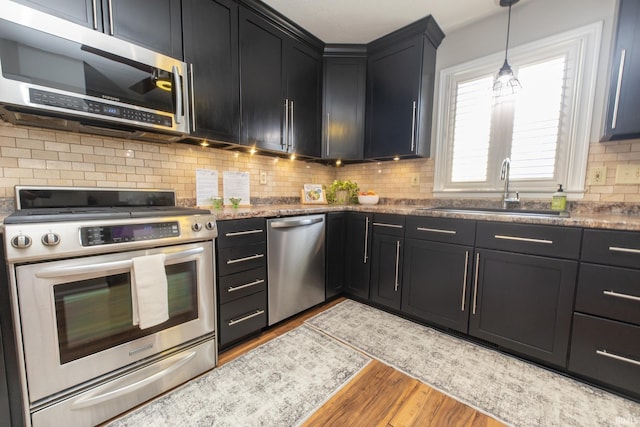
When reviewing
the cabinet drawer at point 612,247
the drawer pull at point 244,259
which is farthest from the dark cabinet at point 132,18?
the cabinet drawer at point 612,247

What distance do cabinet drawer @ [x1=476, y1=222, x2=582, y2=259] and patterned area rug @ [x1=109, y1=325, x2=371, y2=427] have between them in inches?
43.2

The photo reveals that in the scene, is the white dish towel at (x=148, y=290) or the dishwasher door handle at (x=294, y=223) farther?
the dishwasher door handle at (x=294, y=223)

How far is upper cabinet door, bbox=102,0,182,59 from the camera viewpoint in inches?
52.2

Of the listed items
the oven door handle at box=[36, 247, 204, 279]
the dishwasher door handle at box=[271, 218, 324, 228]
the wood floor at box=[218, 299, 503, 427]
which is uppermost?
the dishwasher door handle at box=[271, 218, 324, 228]

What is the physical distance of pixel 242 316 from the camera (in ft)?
5.57

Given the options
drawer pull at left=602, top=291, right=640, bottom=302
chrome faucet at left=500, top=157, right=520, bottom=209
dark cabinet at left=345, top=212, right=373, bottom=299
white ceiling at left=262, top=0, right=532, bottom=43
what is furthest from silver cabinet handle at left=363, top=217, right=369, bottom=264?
white ceiling at left=262, top=0, right=532, bottom=43

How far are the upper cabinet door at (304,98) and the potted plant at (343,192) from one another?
47cm

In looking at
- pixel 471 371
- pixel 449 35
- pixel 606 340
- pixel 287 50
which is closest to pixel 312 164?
pixel 287 50

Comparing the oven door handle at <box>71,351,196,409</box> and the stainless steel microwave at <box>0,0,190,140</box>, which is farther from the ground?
the stainless steel microwave at <box>0,0,190,140</box>

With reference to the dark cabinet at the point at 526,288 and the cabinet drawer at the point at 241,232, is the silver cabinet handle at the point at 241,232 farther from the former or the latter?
the dark cabinet at the point at 526,288

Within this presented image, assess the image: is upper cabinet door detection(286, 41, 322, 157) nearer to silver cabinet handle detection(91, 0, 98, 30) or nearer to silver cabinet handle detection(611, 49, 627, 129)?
silver cabinet handle detection(91, 0, 98, 30)

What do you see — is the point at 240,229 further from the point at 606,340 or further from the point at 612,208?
the point at 612,208

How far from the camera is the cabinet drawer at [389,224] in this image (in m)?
2.04

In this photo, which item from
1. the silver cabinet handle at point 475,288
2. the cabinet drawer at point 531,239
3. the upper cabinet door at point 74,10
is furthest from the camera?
the silver cabinet handle at point 475,288
